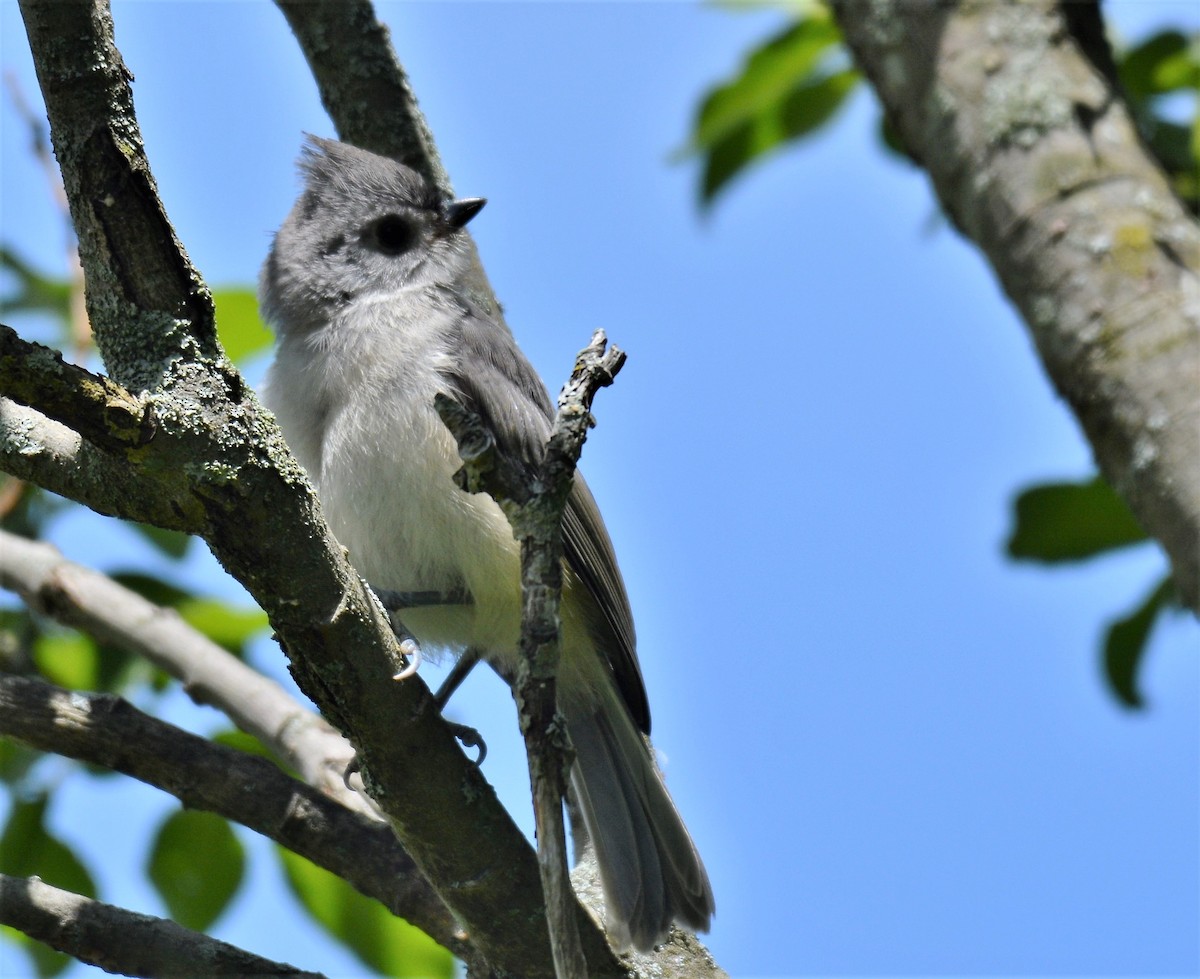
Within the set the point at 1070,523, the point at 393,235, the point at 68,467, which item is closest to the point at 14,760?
the point at 68,467

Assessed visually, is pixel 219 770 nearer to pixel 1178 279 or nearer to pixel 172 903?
pixel 172 903

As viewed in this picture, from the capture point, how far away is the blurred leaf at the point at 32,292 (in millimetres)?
4055

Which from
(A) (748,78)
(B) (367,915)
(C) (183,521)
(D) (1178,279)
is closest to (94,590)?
(B) (367,915)

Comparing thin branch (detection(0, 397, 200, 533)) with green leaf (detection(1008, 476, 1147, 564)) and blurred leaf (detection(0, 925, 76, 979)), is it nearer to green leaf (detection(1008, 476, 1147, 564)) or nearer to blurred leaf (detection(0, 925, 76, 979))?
blurred leaf (detection(0, 925, 76, 979))

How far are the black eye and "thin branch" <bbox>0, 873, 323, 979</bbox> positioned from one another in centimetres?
258

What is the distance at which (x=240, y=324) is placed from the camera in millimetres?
3854

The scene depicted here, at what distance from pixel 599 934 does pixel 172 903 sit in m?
1.06

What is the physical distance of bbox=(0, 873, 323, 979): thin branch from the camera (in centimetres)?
243

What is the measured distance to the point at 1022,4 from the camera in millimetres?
3379

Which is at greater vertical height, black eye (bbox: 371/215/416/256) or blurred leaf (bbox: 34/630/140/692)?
black eye (bbox: 371/215/416/256)

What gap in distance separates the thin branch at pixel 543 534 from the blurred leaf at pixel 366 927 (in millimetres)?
1176

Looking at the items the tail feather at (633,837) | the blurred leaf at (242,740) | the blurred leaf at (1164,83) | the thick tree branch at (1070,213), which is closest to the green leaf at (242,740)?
the blurred leaf at (242,740)

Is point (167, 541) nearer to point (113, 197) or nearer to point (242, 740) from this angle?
point (242, 740)

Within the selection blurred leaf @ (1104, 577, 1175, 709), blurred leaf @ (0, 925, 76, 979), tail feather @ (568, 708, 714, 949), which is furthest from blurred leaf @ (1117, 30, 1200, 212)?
blurred leaf @ (0, 925, 76, 979)
